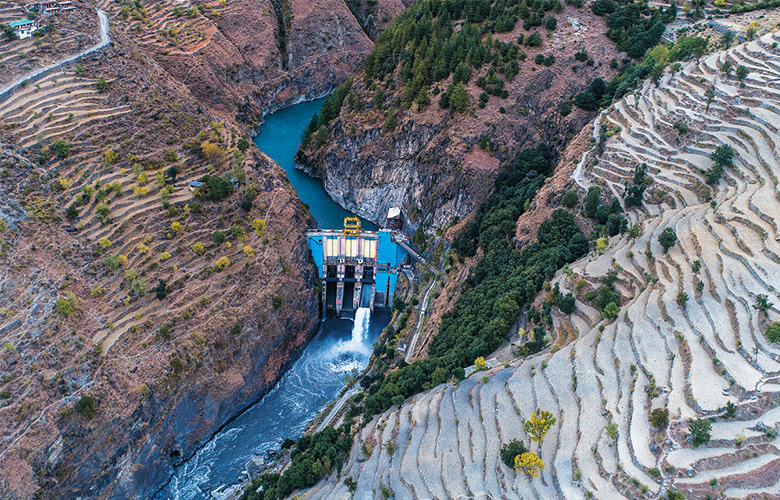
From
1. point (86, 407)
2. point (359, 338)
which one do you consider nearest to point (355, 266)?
point (359, 338)

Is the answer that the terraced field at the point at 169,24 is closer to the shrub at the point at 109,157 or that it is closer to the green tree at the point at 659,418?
the shrub at the point at 109,157

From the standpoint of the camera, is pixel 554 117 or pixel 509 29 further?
pixel 509 29

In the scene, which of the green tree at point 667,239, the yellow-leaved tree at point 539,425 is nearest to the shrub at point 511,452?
the yellow-leaved tree at point 539,425

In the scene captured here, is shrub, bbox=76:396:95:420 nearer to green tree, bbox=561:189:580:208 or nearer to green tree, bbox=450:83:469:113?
green tree, bbox=561:189:580:208

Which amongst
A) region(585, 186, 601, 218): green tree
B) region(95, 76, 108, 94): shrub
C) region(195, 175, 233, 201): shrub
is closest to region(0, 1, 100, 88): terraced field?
region(95, 76, 108, 94): shrub

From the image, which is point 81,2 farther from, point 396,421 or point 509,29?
point 396,421

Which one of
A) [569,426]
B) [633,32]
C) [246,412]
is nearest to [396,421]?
[569,426]
